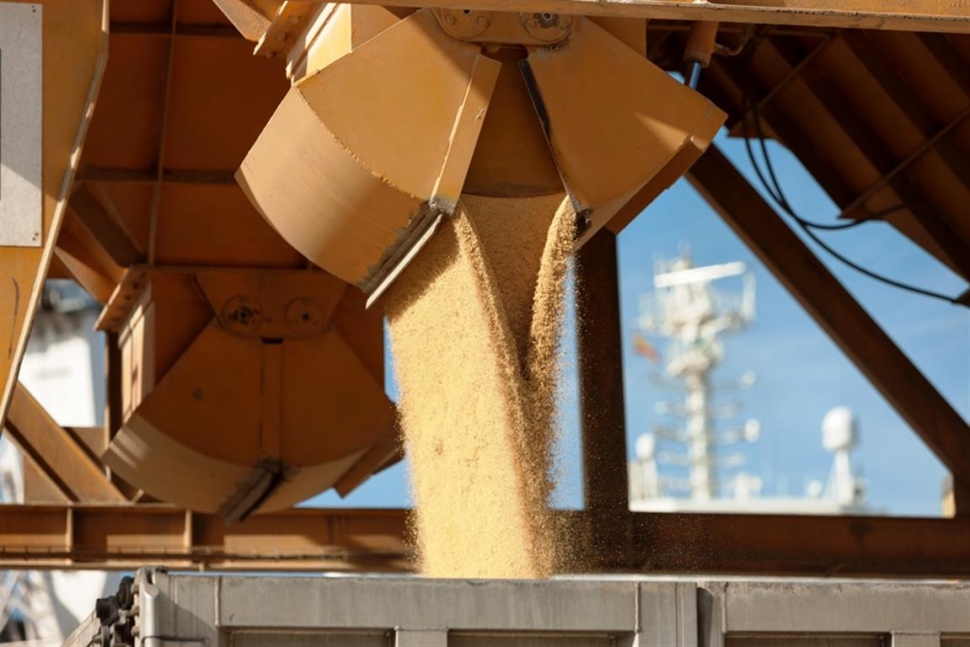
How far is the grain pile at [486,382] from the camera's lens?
5258mm

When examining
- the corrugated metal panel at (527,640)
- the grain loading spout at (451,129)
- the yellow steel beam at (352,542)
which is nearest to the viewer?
the corrugated metal panel at (527,640)

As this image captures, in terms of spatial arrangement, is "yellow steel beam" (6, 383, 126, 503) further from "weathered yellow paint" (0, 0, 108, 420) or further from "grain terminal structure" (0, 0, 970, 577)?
"weathered yellow paint" (0, 0, 108, 420)

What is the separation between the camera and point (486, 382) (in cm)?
537

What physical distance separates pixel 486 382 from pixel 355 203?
0.76 meters

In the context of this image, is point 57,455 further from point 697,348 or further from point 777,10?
point 697,348

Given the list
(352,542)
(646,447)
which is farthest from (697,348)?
(352,542)

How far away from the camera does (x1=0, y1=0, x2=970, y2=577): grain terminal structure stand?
5.63 meters

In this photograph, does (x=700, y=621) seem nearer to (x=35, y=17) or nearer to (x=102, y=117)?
(x=35, y=17)

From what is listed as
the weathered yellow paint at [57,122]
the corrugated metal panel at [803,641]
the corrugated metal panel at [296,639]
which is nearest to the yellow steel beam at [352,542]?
the weathered yellow paint at [57,122]

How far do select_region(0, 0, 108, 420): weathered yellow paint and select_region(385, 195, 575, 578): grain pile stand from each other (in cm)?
128

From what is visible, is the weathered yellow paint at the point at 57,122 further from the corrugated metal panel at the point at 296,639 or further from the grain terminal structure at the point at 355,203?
the corrugated metal panel at the point at 296,639

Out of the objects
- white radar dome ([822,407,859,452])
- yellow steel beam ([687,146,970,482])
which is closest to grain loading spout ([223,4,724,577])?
yellow steel beam ([687,146,970,482])

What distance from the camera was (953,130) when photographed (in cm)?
1012

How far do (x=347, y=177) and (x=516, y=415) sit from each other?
956 millimetres
